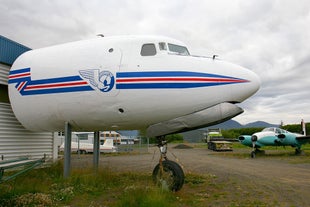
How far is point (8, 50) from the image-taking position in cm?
1030

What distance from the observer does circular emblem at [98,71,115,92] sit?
279 inches

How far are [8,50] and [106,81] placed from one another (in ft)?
17.9

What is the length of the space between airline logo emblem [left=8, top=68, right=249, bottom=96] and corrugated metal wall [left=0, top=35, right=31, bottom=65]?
244 cm

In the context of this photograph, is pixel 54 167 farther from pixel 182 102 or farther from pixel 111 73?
pixel 182 102

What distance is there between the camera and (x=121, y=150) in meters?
36.2

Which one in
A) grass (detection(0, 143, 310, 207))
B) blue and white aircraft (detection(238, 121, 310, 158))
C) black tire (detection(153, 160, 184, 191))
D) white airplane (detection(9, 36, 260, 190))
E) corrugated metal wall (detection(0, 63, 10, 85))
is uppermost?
corrugated metal wall (detection(0, 63, 10, 85))

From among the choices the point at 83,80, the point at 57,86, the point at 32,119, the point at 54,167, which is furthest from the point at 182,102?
the point at 54,167

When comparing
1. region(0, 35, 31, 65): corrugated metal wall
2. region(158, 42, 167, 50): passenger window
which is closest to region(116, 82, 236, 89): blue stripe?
region(158, 42, 167, 50): passenger window

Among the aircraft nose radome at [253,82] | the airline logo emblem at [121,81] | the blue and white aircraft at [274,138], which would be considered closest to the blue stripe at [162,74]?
the airline logo emblem at [121,81]

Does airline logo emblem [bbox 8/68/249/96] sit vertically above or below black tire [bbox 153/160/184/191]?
above

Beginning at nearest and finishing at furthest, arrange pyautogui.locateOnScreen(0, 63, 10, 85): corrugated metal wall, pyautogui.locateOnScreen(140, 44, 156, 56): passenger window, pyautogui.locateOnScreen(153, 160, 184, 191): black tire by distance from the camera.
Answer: pyautogui.locateOnScreen(153, 160, 184, 191): black tire < pyautogui.locateOnScreen(140, 44, 156, 56): passenger window < pyautogui.locateOnScreen(0, 63, 10, 85): corrugated metal wall

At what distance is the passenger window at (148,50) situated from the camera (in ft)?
23.7

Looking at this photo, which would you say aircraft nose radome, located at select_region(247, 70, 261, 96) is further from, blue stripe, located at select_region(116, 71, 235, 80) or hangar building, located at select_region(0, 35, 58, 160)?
hangar building, located at select_region(0, 35, 58, 160)

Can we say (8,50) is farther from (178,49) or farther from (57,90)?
(178,49)
